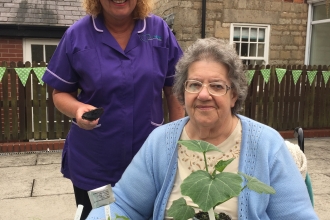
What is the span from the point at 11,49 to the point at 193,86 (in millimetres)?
7319

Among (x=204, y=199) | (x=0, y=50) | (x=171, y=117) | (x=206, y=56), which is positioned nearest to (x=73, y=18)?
(x=0, y=50)

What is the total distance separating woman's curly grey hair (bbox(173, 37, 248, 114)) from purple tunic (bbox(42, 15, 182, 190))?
0.28m

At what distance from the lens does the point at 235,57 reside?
157cm

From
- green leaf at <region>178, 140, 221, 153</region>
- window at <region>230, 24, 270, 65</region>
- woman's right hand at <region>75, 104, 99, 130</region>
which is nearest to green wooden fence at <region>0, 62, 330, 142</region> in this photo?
window at <region>230, 24, 270, 65</region>

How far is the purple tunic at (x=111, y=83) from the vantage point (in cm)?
181

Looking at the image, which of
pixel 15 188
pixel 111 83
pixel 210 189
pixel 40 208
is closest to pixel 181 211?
pixel 210 189

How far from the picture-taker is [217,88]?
5.00 feet

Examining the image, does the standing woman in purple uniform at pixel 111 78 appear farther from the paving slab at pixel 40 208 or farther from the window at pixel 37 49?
the window at pixel 37 49

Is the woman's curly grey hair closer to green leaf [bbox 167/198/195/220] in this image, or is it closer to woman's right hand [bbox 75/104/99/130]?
woman's right hand [bbox 75/104/99/130]

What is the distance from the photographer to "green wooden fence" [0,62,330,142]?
19.7 feet

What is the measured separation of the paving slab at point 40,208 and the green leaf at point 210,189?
2.82m

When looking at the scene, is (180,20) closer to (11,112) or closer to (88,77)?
(11,112)

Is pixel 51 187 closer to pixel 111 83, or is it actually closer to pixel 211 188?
pixel 111 83

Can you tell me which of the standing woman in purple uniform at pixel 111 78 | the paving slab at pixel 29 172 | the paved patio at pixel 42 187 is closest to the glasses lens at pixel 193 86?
the standing woman in purple uniform at pixel 111 78
